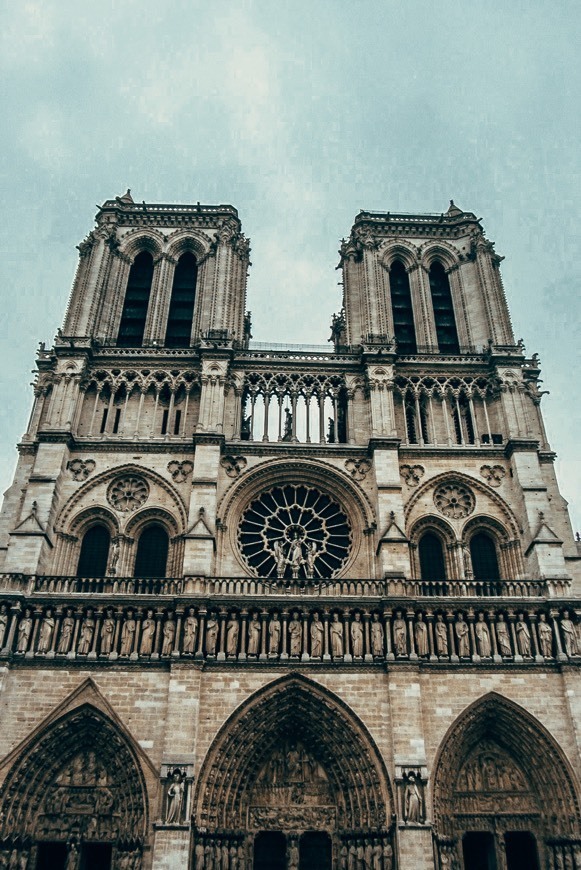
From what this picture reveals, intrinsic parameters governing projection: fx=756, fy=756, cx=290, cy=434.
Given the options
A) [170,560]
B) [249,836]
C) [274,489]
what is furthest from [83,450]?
[249,836]

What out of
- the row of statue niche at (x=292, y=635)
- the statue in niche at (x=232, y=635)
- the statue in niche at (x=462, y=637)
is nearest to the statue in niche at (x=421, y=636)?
the row of statue niche at (x=292, y=635)

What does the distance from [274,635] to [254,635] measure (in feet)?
1.65

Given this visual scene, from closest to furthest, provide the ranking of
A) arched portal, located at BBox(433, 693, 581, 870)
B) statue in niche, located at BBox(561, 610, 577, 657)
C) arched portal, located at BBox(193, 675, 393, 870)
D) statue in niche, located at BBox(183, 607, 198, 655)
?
1. arched portal, located at BBox(193, 675, 393, 870)
2. arched portal, located at BBox(433, 693, 581, 870)
3. statue in niche, located at BBox(183, 607, 198, 655)
4. statue in niche, located at BBox(561, 610, 577, 657)

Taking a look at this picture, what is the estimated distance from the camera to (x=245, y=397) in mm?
24422

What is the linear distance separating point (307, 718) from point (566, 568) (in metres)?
8.43

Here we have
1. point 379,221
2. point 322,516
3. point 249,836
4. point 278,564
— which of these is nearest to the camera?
point 249,836

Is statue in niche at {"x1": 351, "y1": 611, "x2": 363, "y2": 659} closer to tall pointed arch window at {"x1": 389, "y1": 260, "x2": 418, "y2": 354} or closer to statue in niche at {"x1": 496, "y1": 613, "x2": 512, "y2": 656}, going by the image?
statue in niche at {"x1": 496, "y1": 613, "x2": 512, "y2": 656}

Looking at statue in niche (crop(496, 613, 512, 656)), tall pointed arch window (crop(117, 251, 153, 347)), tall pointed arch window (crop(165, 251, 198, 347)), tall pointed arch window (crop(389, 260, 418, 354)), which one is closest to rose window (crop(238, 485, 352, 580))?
statue in niche (crop(496, 613, 512, 656))

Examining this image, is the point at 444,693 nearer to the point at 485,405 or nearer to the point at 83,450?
the point at 485,405

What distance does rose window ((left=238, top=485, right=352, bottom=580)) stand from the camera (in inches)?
843

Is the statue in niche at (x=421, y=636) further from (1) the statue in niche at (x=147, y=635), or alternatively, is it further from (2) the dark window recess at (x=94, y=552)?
(2) the dark window recess at (x=94, y=552)

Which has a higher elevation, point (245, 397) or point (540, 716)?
point (245, 397)

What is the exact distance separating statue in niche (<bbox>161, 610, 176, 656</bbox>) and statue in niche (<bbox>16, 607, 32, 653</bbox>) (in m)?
3.38

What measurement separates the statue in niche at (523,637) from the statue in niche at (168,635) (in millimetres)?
8723
